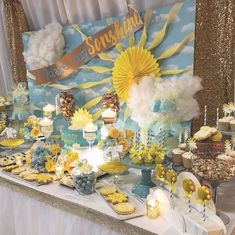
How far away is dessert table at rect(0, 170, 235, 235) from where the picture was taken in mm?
1188

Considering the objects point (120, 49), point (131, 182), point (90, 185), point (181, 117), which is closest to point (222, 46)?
point (181, 117)

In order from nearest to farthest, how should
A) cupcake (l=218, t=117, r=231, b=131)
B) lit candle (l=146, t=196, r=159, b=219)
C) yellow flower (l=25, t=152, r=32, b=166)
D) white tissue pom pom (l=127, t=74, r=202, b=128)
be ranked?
lit candle (l=146, t=196, r=159, b=219)
cupcake (l=218, t=117, r=231, b=131)
white tissue pom pom (l=127, t=74, r=202, b=128)
yellow flower (l=25, t=152, r=32, b=166)

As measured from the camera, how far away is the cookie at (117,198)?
1.33m

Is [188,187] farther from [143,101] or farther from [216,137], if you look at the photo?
[143,101]

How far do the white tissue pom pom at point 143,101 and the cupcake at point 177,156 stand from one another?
9.3 inches

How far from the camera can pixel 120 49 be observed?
1.90 m

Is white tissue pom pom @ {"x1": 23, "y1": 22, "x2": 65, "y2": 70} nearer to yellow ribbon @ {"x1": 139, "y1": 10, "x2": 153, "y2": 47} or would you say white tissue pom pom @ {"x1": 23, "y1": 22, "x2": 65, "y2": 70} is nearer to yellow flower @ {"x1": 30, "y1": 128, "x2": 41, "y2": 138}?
yellow flower @ {"x1": 30, "y1": 128, "x2": 41, "y2": 138}

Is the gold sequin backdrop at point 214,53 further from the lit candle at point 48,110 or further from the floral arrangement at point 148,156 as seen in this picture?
the lit candle at point 48,110

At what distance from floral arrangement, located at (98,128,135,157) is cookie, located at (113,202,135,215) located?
41 cm

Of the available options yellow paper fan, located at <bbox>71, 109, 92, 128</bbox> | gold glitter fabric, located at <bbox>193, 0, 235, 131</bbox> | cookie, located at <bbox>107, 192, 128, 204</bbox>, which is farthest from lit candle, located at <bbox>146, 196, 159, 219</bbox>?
yellow paper fan, located at <bbox>71, 109, 92, 128</bbox>

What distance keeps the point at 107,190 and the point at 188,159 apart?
1.33 ft

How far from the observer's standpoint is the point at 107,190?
1439mm

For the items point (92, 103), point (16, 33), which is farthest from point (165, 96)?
point (16, 33)

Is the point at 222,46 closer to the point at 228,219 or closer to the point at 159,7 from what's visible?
the point at 159,7
